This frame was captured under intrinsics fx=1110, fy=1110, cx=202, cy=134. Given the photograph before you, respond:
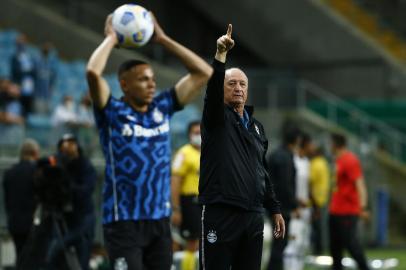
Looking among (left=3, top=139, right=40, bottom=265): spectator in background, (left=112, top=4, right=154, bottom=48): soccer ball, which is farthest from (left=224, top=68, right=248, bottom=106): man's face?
(left=3, top=139, right=40, bottom=265): spectator in background

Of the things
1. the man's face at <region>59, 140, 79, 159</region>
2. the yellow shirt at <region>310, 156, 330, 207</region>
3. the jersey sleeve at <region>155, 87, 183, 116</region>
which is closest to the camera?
the jersey sleeve at <region>155, 87, 183, 116</region>

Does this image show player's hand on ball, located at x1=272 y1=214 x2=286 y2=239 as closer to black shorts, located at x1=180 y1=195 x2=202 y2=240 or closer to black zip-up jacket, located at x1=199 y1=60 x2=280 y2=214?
black zip-up jacket, located at x1=199 y1=60 x2=280 y2=214

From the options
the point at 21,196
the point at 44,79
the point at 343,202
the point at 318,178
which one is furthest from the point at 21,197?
the point at 44,79

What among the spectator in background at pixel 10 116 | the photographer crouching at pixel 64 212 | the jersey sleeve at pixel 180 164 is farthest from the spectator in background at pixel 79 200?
the spectator in background at pixel 10 116

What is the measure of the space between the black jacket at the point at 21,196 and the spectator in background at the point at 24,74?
838 cm

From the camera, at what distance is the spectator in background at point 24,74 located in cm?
2200

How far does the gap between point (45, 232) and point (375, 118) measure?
17.0 meters

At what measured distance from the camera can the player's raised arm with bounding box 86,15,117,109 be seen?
816 centimetres

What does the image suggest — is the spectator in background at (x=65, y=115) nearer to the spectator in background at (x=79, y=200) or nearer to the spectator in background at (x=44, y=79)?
the spectator in background at (x=44, y=79)

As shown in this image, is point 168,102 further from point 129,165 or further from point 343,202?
point 343,202

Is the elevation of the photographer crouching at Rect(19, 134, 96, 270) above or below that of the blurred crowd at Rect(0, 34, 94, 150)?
below

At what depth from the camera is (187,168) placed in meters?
14.2

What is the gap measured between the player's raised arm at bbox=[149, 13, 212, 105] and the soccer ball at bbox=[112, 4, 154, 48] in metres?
0.13

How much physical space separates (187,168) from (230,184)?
611 centimetres
